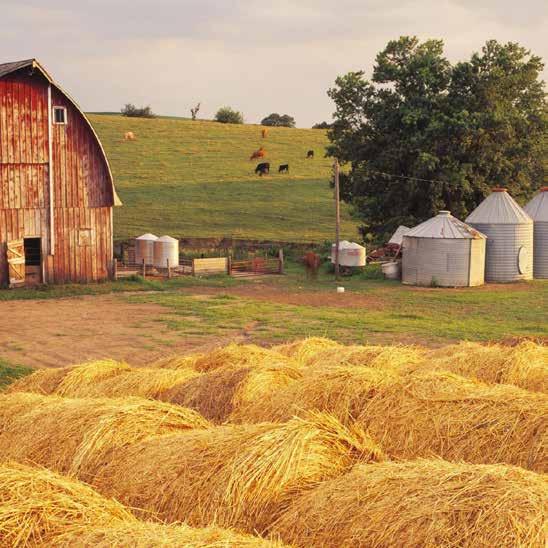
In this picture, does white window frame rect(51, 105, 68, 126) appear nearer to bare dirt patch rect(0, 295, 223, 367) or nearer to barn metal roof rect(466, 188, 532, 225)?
bare dirt patch rect(0, 295, 223, 367)

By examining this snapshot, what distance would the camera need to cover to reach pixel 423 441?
9094mm

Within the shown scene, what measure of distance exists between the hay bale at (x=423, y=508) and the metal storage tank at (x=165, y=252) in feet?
116

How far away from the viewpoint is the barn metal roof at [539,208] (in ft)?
143

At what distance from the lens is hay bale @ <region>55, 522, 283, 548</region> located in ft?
16.9

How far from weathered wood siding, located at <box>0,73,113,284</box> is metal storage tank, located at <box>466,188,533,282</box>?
1743 cm

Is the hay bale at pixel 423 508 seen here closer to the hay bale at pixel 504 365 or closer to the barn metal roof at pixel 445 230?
the hay bale at pixel 504 365

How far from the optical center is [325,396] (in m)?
10.2

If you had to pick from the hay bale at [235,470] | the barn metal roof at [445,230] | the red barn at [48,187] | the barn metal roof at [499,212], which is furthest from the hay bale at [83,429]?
the barn metal roof at [499,212]

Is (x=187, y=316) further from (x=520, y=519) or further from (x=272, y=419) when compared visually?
(x=520, y=519)

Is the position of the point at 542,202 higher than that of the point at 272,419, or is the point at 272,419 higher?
the point at 542,202

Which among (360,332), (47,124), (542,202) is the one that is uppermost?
(47,124)

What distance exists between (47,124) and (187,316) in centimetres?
1143

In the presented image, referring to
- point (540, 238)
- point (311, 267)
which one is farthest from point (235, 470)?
point (540, 238)

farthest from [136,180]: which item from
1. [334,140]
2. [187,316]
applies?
[187,316]
